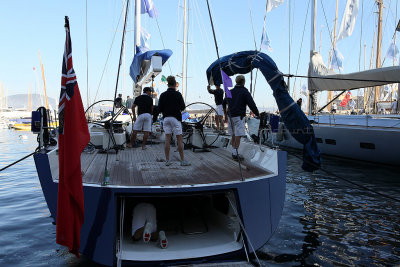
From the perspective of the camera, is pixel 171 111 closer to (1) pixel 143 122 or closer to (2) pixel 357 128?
(1) pixel 143 122

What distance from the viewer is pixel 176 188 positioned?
12.1 ft

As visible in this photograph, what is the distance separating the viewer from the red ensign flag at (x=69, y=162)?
313cm

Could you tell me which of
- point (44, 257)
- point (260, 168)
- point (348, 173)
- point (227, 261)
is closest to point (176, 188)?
point (227, 261)

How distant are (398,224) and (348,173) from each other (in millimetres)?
5020

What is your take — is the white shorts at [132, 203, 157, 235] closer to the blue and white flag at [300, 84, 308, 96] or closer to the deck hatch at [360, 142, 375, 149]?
the deck hatch at [360, 142, 375, 149]

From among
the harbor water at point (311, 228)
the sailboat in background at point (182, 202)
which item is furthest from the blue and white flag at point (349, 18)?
the sailboat in background at point (182, 202)

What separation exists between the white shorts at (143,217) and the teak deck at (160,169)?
0.37m

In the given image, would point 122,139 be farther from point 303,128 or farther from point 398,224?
point 398,224

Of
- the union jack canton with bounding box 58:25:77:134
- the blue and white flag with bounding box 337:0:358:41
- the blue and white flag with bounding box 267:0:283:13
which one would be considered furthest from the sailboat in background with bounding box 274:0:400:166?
the union jack canton with bounding box 58:25:77:134

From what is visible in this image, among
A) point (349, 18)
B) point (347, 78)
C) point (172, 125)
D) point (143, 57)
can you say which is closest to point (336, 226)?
point (172, 125)

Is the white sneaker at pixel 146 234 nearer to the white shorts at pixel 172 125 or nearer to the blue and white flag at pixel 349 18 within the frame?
the white shorts at pixel 172 125

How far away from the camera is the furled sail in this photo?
30.4ft

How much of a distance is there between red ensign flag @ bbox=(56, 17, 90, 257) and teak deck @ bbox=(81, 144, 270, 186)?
2.57 feet

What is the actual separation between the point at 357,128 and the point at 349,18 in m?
7.53
